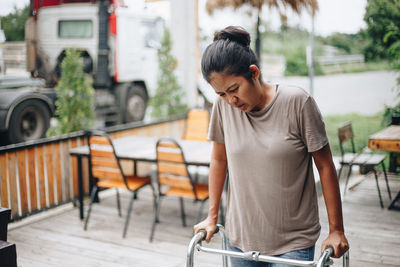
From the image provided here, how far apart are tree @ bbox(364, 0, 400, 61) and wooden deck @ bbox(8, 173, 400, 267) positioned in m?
1.27

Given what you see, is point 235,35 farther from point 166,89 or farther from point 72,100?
point 166,89

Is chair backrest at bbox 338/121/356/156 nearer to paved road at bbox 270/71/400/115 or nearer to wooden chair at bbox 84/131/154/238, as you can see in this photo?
paved road at bbox 270/71/400/115

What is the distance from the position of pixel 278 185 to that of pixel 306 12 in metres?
3.34

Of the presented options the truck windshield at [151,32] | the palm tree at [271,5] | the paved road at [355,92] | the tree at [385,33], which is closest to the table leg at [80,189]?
the palm tree at [271,5]

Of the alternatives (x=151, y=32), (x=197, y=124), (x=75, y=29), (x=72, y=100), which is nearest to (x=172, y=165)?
(x=197, y=124)

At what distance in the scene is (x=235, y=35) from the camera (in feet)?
4.72

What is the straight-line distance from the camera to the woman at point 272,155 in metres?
1.41

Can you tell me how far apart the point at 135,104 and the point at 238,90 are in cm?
716

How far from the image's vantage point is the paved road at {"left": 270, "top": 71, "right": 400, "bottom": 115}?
431 centimetres

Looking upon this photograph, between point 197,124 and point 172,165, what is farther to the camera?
point 197,124

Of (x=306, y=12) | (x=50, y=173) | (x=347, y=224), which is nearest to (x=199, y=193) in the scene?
(x=347, y=224)

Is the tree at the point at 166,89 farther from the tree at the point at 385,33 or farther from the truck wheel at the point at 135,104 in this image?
the tree at the point at 385,33

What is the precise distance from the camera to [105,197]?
526 centimetres

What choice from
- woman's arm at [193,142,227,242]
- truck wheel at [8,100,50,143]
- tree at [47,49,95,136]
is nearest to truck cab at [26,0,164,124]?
truck wheel at [8,100,50,143]
